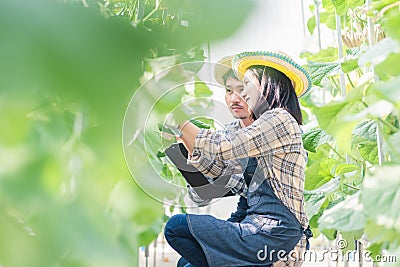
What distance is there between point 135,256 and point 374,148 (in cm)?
120

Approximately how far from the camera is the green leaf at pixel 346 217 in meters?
0.63

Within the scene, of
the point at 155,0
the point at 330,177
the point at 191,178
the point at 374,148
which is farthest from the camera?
the point at 330,177

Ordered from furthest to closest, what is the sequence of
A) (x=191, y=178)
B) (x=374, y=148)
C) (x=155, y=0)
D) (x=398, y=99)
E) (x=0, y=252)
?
1. (x=374, y=148)
2. (x=191, y=178)
3. (x=398, y=99)
4. (x=155, y=0)
5. (x=0, y=252)

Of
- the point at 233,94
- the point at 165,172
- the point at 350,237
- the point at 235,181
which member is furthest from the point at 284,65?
the point at 165,172

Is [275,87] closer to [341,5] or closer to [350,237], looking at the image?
[341,5]

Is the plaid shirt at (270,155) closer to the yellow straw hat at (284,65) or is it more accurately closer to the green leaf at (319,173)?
the yellow straw hat at (284,65)

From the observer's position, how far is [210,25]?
0.12 metres

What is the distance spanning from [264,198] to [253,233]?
69 mm

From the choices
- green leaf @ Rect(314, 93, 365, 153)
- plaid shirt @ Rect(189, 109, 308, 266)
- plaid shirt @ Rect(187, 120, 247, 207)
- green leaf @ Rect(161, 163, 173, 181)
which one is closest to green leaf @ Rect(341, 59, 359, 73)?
plaid shirt @ Rect(189, 109, 308, 266)

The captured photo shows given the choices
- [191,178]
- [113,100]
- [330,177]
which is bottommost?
[330,177]

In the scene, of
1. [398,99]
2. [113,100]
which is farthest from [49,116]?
[398,99]

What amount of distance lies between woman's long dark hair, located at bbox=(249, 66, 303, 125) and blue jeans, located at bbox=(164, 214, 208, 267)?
28cm

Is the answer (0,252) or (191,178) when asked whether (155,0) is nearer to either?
(0,252)

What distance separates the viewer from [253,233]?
108cm
